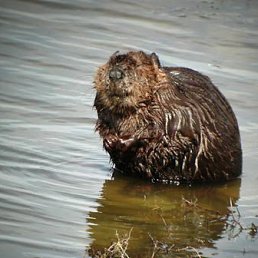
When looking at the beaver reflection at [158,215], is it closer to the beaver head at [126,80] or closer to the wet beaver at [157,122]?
the wet beaver at [157,122]

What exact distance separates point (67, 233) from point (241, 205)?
1653mm

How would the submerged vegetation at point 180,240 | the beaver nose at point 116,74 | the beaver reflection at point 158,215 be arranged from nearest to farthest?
the submerged vegetation at point 180,240 → the beaver reflection at point 158,215 → the beaver nose at point 116,74

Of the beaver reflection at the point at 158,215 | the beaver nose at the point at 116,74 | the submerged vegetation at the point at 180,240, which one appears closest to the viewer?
the submerged vegetation at the point at 180,240

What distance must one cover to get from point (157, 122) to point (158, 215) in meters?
0.83

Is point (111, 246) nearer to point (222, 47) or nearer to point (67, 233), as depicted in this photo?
point (67, 233)

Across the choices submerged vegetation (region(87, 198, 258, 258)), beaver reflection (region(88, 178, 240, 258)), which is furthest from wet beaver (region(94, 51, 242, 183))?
submerged vegetation (region(87, 198, 258, 258))

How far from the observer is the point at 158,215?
7258mm

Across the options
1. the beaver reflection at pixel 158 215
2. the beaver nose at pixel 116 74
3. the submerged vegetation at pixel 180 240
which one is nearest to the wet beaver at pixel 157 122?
the beaver nose at pixel 116 74

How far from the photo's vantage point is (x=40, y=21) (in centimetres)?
1276

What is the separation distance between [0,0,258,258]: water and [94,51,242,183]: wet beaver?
0.63 ft

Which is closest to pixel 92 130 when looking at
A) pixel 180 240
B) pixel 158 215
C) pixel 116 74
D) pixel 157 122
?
pixel 157 122

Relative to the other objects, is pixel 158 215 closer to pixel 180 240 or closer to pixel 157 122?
pixel 180 240

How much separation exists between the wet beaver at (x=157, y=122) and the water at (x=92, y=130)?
7.6 inches

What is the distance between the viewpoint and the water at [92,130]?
6.65 metres
